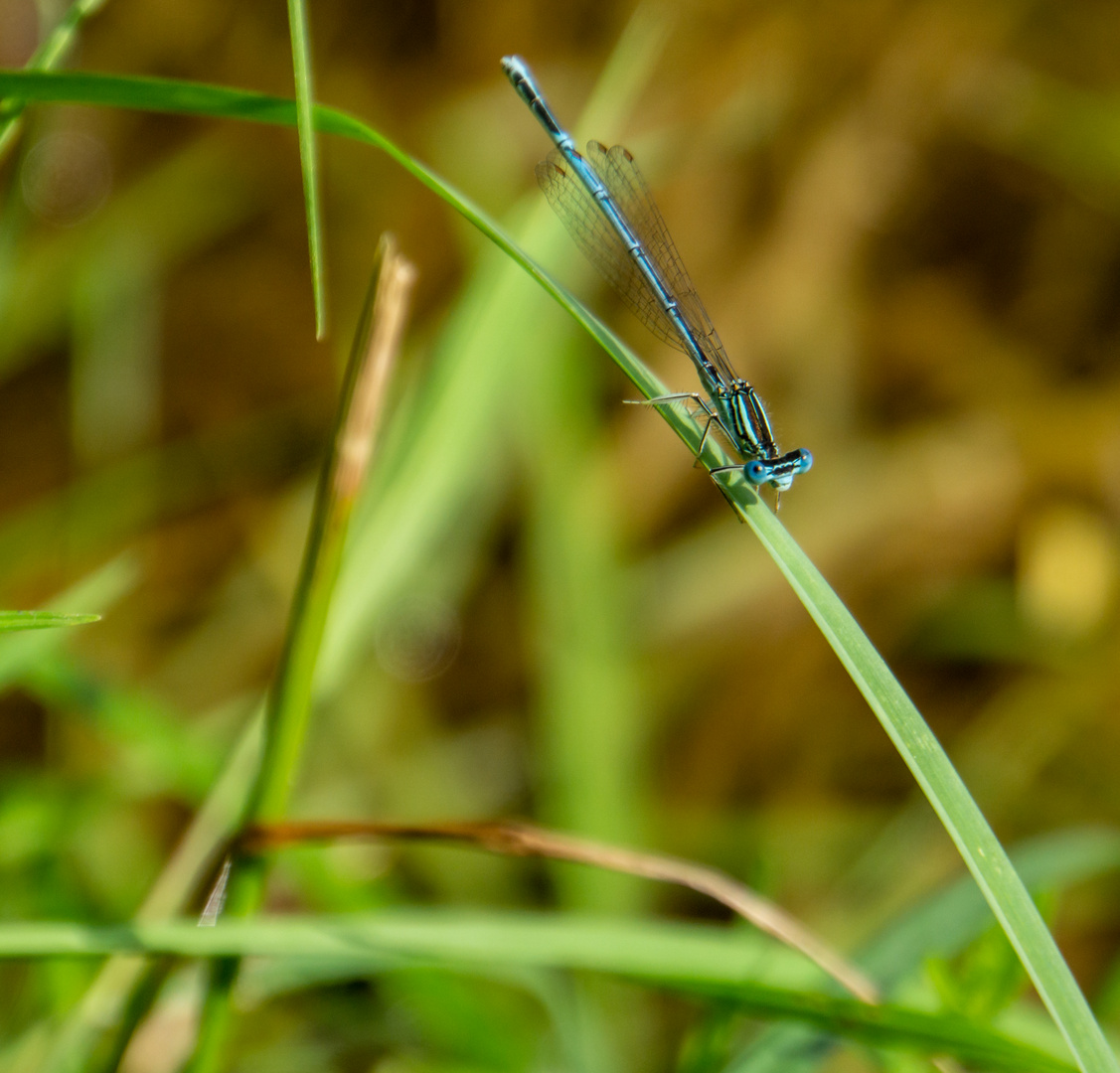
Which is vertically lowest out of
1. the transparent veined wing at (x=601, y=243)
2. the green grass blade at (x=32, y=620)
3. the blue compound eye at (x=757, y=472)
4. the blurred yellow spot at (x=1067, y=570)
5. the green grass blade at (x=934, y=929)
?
the green grass blade at (x=934, y=929)

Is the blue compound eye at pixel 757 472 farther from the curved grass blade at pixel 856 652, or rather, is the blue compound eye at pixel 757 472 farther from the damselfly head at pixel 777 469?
the curved grass blade at pixel 856 652

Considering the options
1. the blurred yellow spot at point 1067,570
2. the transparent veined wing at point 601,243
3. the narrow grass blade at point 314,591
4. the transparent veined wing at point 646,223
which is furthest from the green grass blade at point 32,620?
the blurred yellow spot at point 1067,570

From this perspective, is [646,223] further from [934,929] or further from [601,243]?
[934,929]

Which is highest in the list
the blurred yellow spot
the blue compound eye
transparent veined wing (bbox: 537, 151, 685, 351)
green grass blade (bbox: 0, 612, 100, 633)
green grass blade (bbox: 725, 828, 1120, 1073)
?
transparent veined wing (bbox: 537, 151, 685, 351)

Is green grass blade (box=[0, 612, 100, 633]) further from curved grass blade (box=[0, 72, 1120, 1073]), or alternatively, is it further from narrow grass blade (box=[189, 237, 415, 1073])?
curved grass blade (box=[0, 72, 1120, 1073])

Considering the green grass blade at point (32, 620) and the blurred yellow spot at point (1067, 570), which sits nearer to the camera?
the green grass blade at point (32, 620)

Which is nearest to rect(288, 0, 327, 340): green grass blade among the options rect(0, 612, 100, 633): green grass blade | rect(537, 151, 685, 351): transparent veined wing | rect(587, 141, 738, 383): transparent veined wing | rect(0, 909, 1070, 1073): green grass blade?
rect(0, 612, 100, 633): green grass blade
